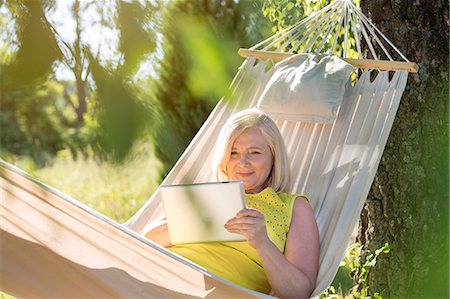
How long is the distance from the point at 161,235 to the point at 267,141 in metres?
0.49

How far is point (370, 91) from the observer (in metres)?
3.02

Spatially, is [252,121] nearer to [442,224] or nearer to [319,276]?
[319,276]

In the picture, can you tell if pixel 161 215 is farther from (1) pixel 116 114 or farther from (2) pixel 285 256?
(1) pixel 116 114

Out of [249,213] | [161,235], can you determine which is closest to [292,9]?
[161,235]

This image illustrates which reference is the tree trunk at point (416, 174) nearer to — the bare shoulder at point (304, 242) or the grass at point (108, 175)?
the bare shoulder at point (304, 242)

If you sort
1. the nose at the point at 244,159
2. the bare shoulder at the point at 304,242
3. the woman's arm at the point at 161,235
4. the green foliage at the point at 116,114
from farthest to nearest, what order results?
the nose at the point at 244,159 < the woman's arm at the point at 161,235 < the bare shoulder at the point at 304,242 < the green foliage at the point at 116,114

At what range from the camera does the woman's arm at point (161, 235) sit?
93.8 inches

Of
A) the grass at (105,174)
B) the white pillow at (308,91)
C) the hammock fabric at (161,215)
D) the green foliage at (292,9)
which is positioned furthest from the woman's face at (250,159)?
the grass at (105,174)

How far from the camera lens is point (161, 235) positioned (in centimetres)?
240

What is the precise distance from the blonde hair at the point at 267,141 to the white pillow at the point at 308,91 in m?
0.48

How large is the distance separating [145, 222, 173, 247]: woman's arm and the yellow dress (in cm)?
4

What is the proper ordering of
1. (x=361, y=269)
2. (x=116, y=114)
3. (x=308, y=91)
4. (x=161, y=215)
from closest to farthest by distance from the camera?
(x=116, y=114) < (x=161, y=215) < (x=308, y=91) < (x=361, y=269)

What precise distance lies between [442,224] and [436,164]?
271mm

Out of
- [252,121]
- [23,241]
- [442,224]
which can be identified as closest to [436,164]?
[442,224]
